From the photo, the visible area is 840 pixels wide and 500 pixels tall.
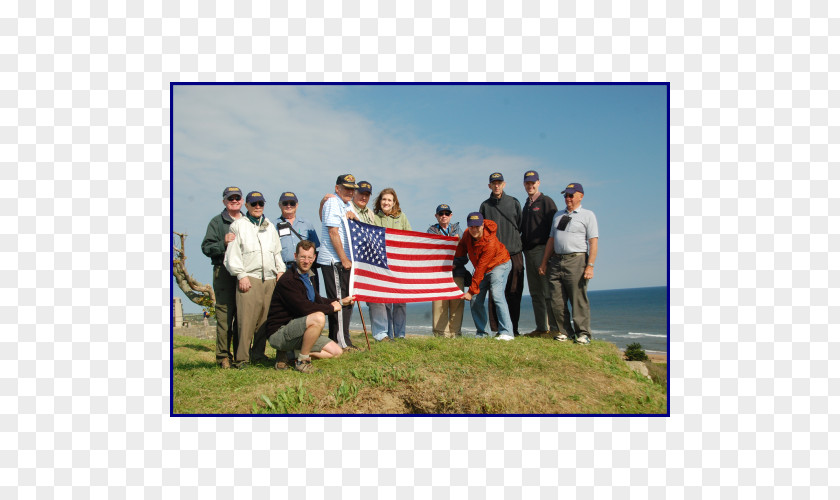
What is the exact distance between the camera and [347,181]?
7254 millimetres

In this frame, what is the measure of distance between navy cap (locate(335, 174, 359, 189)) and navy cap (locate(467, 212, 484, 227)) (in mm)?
1945

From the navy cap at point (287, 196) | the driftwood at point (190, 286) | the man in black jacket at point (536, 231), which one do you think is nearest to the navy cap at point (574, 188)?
the man in black jacket at point (536, 231)

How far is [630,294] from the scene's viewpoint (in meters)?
89.6

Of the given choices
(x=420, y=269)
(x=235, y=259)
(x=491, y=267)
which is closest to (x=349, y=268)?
(x=420, y=269)

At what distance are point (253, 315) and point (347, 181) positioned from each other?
90.4 inches

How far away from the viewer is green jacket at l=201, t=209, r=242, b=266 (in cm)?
680

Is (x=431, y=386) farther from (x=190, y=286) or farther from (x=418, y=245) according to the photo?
(x=190, y=286)

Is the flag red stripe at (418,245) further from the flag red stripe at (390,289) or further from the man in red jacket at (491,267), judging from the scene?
the flag red stripe at (390,289)

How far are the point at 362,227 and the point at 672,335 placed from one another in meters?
4.08

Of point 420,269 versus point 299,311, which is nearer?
point 299,311

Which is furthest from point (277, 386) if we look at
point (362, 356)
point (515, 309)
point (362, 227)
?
point (515, 309)

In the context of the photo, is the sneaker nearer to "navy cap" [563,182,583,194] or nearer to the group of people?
the group of people

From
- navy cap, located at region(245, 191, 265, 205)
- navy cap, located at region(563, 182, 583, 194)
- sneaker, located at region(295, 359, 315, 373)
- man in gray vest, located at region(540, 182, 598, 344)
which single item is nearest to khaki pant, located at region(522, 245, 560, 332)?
man in gray vest, located at region(540, 182, 598, 344)

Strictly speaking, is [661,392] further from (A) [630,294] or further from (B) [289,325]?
(A) [630,294]
